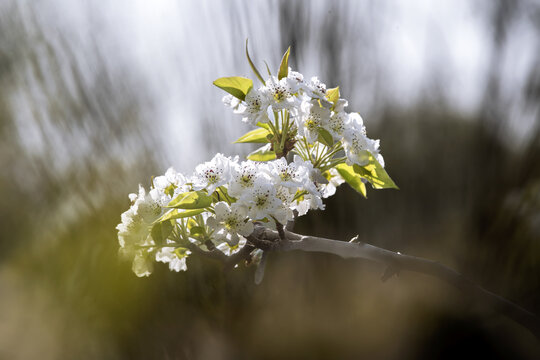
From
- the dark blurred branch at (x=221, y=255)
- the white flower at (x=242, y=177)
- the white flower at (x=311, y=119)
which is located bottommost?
the dark blurred branch at (x=221, y=255)

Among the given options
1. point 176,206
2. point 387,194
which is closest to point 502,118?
point 387,194

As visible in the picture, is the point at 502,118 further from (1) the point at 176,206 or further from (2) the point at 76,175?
(2) the point at 76,175

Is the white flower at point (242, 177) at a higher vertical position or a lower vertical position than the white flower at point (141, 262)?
higher

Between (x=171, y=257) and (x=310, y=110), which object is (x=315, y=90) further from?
(x=171, y=257)

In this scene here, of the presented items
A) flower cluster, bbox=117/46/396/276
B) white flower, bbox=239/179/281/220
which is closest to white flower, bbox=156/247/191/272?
flower cluster, bbox=117/46/396/276

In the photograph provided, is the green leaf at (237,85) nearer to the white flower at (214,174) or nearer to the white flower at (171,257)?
the white flower at (214,174)

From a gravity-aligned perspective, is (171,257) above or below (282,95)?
below

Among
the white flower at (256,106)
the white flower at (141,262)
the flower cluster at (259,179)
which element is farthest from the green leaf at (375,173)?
the white flower at (141,262)

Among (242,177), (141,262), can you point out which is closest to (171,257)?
(141,262)
